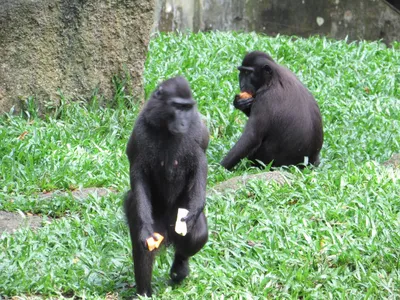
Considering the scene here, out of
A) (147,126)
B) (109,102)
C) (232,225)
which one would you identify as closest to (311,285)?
(232,225)

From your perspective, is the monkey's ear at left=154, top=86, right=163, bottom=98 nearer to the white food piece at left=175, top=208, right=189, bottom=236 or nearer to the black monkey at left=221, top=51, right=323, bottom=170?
the white food piece at left=175, top=208, right=189, bottom=236

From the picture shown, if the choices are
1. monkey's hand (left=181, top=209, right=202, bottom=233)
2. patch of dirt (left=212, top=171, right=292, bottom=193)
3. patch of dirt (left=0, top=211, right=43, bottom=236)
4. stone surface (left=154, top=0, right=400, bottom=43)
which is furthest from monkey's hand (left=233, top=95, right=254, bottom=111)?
stone surface (left=154, top=0, right=400, bottom=43)

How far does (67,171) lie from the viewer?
759 cm

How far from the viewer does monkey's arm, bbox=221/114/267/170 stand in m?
8.12

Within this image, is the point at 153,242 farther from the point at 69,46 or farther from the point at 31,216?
the point at 69,46

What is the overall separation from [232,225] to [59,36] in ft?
12.2

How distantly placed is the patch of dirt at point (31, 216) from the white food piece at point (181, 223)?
1862mm

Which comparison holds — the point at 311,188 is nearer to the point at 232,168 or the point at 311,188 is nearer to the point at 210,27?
the point at 232,168

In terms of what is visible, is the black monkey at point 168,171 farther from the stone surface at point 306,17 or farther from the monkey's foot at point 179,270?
the stone surface at point 306,17

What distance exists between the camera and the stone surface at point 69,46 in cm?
888

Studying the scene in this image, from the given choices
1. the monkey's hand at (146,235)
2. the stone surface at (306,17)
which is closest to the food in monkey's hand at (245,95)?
the monkey's hand at (146,235)

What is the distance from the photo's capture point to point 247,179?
7.22m

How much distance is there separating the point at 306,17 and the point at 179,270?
10.4 meters

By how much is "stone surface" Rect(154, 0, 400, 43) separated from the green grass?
4.71 m
